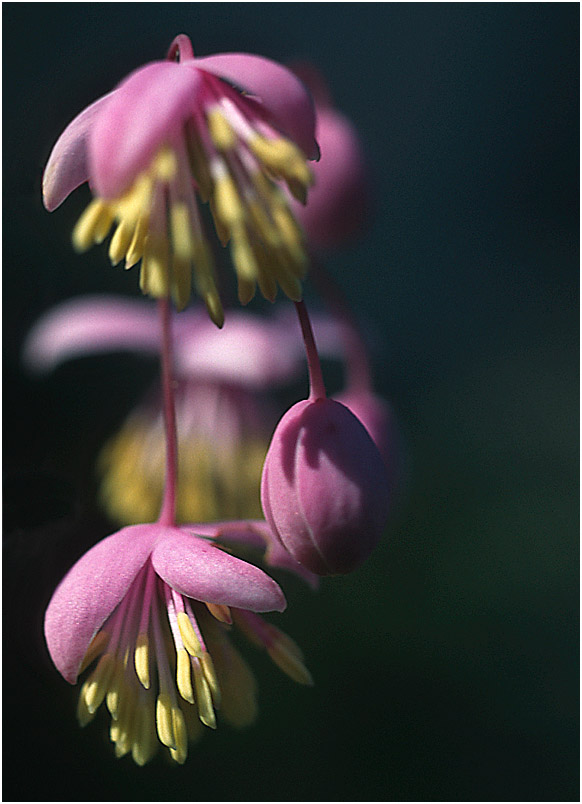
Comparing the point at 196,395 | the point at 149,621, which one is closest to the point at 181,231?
the point at 149,621

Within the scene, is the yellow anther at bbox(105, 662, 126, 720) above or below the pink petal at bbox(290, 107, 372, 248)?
below

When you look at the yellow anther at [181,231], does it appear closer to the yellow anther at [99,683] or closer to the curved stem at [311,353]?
the curved stem at [311,353]

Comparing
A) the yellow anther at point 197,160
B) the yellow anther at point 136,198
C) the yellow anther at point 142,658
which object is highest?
the yellow anther at point 197,160

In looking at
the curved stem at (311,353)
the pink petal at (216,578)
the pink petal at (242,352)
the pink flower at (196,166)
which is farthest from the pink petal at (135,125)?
the pink petal at (242,352)

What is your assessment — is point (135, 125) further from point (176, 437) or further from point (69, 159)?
point (176, 437)

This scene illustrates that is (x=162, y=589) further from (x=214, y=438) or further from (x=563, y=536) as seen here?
(x=563, y=536)

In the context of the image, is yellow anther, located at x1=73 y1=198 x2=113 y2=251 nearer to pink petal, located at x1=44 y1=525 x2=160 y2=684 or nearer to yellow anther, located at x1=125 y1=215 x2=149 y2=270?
yellow anther, located at x1=125 y1=215 x2=149 y2=270

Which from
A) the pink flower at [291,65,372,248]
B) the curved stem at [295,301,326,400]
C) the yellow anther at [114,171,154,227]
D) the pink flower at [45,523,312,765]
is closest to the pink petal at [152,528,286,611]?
the pink flower at [45,523,312,765]
